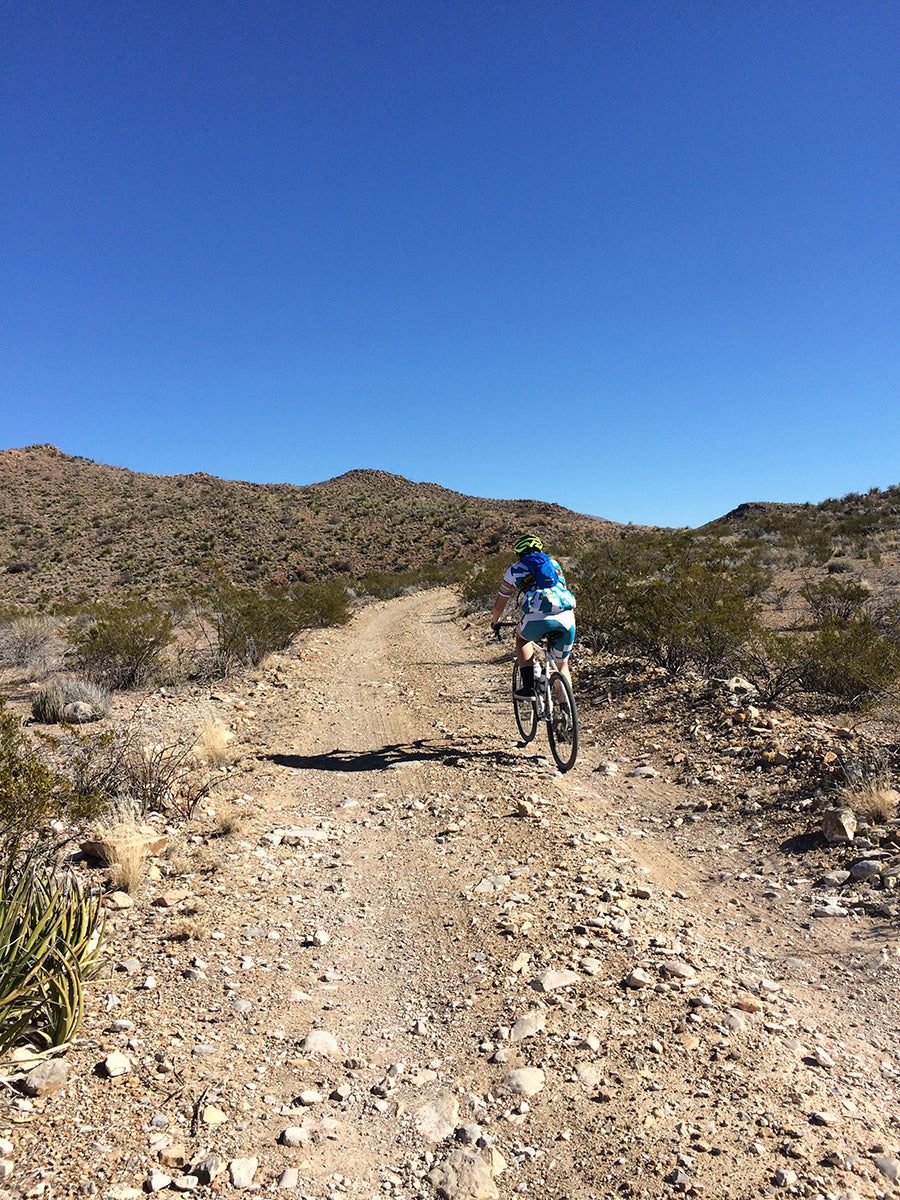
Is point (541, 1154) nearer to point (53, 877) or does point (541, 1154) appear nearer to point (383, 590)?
point (53, 877)

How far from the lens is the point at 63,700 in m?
9.25

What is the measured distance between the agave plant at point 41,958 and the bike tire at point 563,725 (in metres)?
4.38

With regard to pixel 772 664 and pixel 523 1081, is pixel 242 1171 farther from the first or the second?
pixel 772 664

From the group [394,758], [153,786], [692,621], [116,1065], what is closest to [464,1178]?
[116,1065]

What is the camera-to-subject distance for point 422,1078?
2.85 m

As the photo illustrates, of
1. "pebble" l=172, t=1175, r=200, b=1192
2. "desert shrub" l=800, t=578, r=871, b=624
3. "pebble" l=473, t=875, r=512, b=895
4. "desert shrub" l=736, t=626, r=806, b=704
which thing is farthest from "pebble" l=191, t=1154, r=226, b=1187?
"desert shrub" l=800, t=578, r=871, b=624

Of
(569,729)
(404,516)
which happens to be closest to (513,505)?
(404,516)

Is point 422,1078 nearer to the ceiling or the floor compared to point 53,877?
nearer to the floor

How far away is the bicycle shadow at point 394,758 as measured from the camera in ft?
24.2

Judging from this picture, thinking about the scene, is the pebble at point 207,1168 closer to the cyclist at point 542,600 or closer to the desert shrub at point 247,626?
the cyclist at point 542,600

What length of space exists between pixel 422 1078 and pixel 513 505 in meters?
84.0

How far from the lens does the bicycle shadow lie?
24.2 feet

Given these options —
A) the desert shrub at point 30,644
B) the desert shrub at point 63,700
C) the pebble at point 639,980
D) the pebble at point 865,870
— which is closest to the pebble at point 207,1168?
the pebble at point 639,980

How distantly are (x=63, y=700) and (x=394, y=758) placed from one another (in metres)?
5.01
